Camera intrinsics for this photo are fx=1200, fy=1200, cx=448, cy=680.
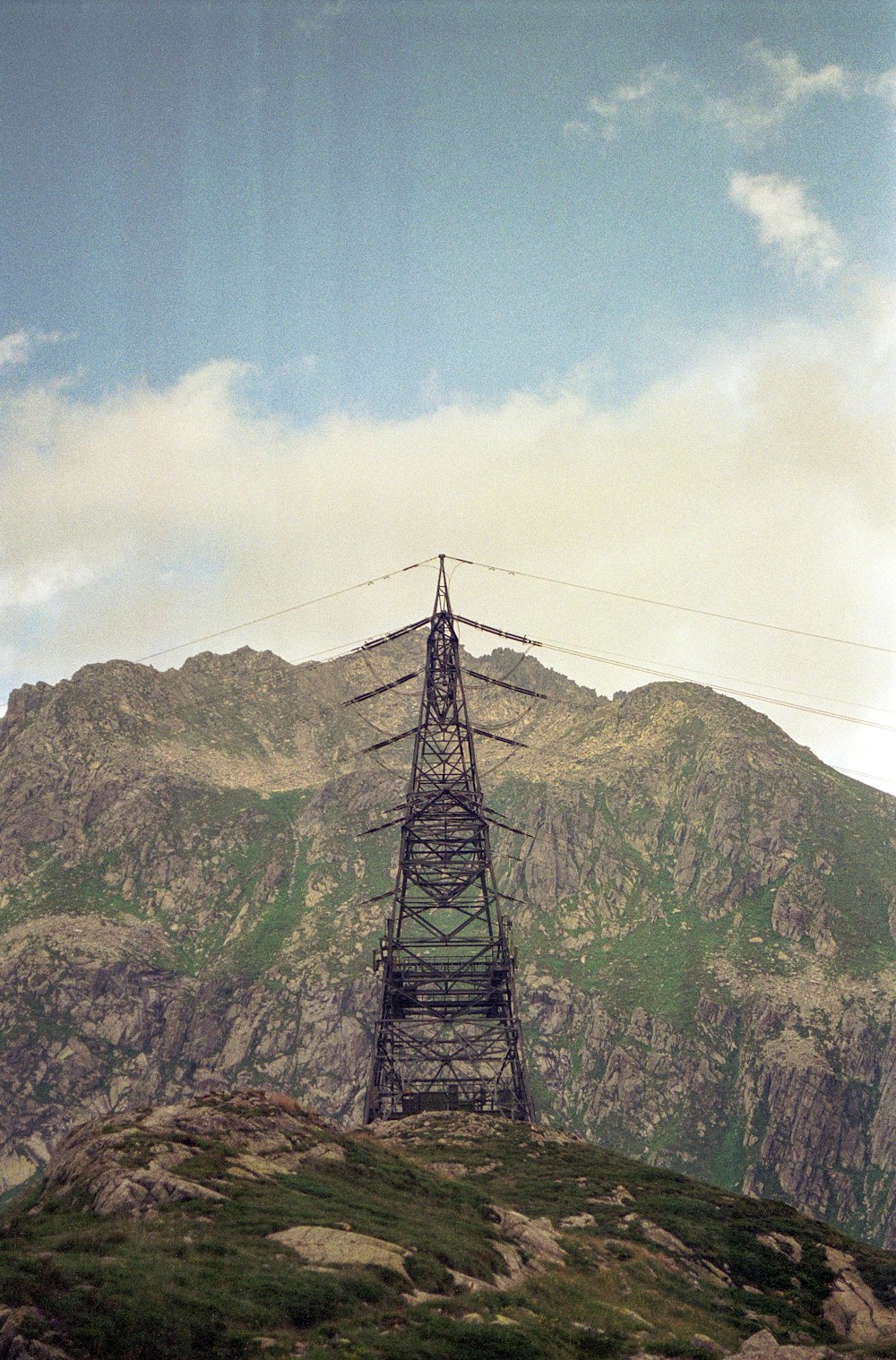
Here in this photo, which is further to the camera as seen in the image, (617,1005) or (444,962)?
(617,1005)

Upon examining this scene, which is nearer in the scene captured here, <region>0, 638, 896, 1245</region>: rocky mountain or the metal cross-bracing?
the metal cross-bracing

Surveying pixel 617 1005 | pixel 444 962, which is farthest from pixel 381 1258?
pixel 617 1005

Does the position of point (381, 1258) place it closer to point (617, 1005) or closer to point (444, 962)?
point (444, 962)

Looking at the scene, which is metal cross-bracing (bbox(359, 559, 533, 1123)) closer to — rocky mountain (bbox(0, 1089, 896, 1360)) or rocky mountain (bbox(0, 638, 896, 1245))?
rocky mountain (bbox(0, 1089, 896, 1360))

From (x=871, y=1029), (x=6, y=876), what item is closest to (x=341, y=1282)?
(x=871, y=1029)

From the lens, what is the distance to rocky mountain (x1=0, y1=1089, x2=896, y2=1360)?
25.1 metres

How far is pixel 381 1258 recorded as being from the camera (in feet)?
101

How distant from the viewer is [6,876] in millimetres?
198500

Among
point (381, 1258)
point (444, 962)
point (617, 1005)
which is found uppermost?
point (444, 962)

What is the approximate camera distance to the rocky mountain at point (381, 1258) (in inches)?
988

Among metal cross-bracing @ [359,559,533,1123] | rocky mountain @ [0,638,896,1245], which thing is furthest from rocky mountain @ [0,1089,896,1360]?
rocky mountain @ [0,638,896,1245]

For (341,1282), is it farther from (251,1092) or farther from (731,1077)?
(731,1077)

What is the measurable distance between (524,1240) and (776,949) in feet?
483

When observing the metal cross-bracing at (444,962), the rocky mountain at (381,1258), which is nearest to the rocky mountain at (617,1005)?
the metal cross-bracing at (444,962)
